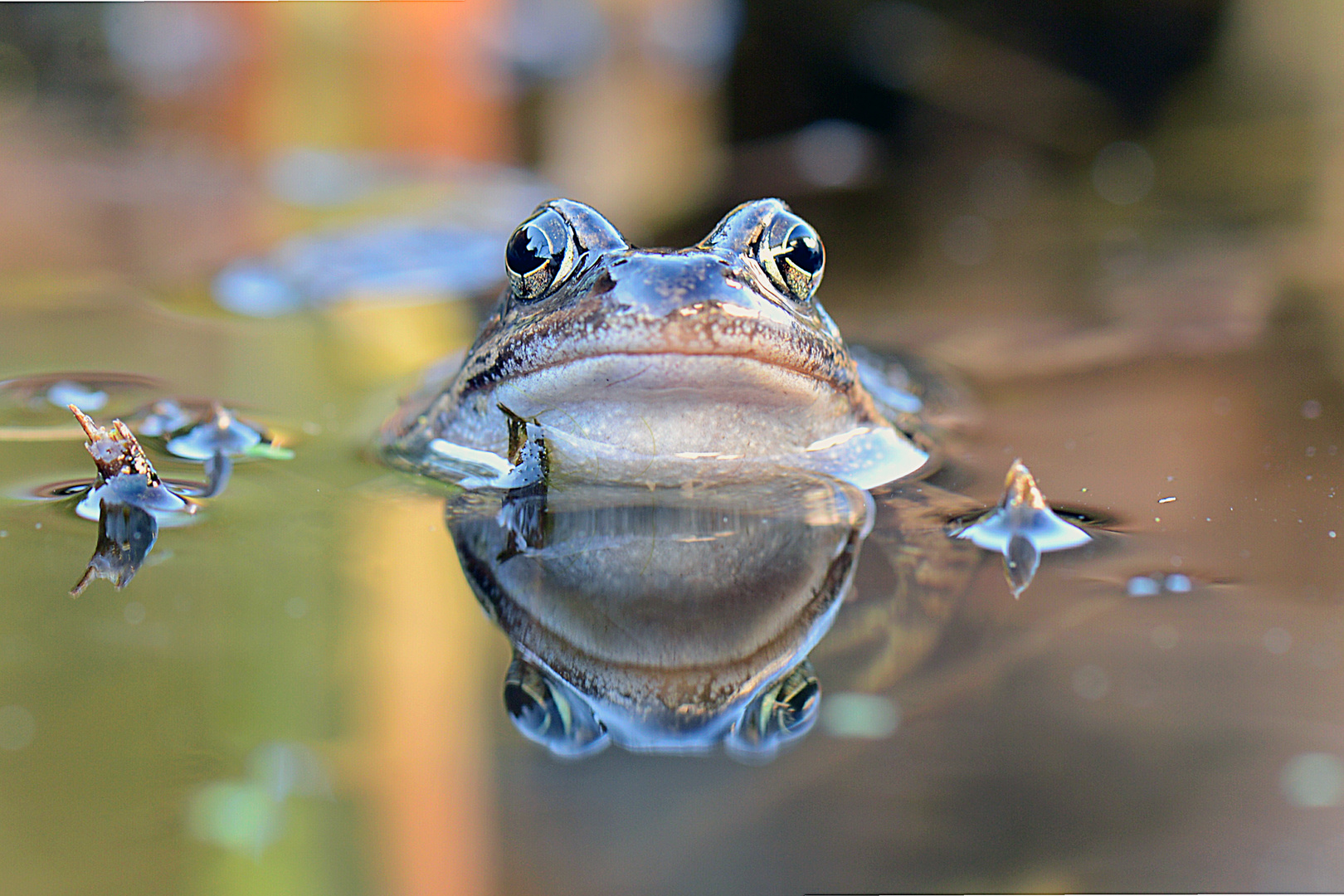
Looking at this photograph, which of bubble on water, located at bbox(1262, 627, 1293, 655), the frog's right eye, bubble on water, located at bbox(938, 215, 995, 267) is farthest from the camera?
bubble on water, located at bbox(938, 215, 995, 267)

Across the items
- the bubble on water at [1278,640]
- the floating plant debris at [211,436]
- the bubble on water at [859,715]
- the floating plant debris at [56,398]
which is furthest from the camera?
the floating plant debris at [56,398]

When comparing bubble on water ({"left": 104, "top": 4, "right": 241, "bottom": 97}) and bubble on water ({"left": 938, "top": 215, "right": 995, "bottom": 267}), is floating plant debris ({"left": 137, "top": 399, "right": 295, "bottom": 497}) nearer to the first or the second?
bubble on water ({"left": 938, "top": 215, "right": 995, "bottom": 267})

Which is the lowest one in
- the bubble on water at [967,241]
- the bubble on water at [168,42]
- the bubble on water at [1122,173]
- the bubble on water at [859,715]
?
the bubble on water at [859,715]

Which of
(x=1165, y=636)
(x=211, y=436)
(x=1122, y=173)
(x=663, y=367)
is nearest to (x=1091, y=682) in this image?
(x=1165, y=636)

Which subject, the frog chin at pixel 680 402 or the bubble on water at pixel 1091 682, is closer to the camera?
the bubble on water at pixel 1091 682

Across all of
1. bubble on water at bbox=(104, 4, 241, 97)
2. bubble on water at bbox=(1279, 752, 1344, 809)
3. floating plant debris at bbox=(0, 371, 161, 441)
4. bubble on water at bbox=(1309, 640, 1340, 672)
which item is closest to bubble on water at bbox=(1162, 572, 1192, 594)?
bubble on water at bbox=(1309, 640, 1340, 672)

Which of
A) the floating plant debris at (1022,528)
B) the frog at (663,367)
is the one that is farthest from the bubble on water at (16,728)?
the floating plant debris at (1022,528)

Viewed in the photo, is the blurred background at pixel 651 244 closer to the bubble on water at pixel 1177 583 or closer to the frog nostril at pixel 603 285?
the bubble on water at pixel 1177 583

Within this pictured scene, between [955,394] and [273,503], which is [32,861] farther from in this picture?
[955,394]
